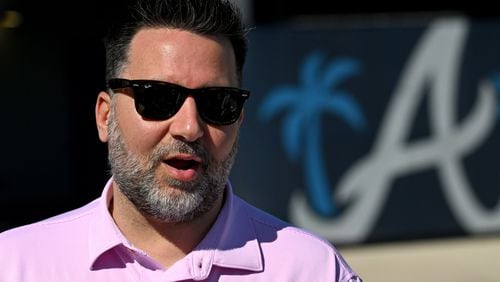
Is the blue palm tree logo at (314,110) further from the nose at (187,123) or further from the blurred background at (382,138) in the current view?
the nose at (187,123)

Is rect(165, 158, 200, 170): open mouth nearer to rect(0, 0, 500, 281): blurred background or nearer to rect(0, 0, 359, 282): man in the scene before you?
rect(0, 0, 359, 282): man

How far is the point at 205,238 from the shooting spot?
2264mm

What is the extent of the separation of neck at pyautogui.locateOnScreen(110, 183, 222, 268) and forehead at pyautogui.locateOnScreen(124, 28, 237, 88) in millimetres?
298

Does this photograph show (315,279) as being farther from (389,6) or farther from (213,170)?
(389,6)

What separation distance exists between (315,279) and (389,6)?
11325 millimetres

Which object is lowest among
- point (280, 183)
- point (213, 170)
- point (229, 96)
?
point (280, 183)

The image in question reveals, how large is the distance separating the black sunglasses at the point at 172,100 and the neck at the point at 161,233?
22cm

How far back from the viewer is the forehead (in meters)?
2.20

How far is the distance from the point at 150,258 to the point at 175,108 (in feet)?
1.13

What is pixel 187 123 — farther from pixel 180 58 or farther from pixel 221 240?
pixel 221 240

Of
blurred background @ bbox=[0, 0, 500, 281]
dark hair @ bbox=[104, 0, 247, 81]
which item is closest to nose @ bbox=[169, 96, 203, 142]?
dark hair @ bbox=[104, 0, 247, 81]

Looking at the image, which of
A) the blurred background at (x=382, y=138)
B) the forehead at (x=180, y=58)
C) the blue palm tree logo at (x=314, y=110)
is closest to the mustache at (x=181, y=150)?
the forehead at (x=180, y=58)

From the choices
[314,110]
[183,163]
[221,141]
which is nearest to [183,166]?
[183,163]

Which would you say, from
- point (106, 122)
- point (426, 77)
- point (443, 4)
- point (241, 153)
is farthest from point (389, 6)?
point (106, 122)
